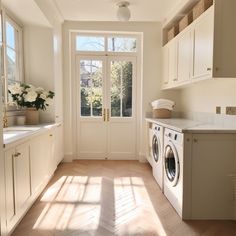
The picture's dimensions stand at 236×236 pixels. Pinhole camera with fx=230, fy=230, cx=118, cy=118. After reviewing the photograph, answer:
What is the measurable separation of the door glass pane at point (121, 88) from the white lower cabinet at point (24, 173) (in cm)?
173

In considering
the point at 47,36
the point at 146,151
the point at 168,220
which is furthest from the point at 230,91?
the point at 47,36

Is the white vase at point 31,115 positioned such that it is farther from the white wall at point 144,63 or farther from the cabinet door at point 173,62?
the cabinet door at point 173,62

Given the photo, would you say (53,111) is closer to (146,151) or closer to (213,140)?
(146,151)

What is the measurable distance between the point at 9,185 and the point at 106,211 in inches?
41.4

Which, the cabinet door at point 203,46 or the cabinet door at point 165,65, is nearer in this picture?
the cabinet door at point 203,46

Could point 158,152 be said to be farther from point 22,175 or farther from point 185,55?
point 22,175

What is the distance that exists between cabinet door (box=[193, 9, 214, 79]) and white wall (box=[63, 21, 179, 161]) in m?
1.55

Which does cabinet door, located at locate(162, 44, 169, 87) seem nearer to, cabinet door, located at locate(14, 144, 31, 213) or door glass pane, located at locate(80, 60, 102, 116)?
door glass pane, located at locate(80, 60, 102, 116)

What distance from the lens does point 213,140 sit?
223 cm

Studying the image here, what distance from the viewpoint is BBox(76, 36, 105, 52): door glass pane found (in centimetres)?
449

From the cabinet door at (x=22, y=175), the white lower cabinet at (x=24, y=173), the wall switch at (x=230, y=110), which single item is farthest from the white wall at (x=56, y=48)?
the wall switch at (x=230, y=110)

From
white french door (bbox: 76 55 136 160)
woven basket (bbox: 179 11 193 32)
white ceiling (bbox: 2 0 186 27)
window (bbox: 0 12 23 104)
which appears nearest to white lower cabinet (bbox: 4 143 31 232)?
window (bbox: 0 12 23 104)

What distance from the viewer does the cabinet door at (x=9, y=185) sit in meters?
1.80

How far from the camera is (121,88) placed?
4.57 meters
